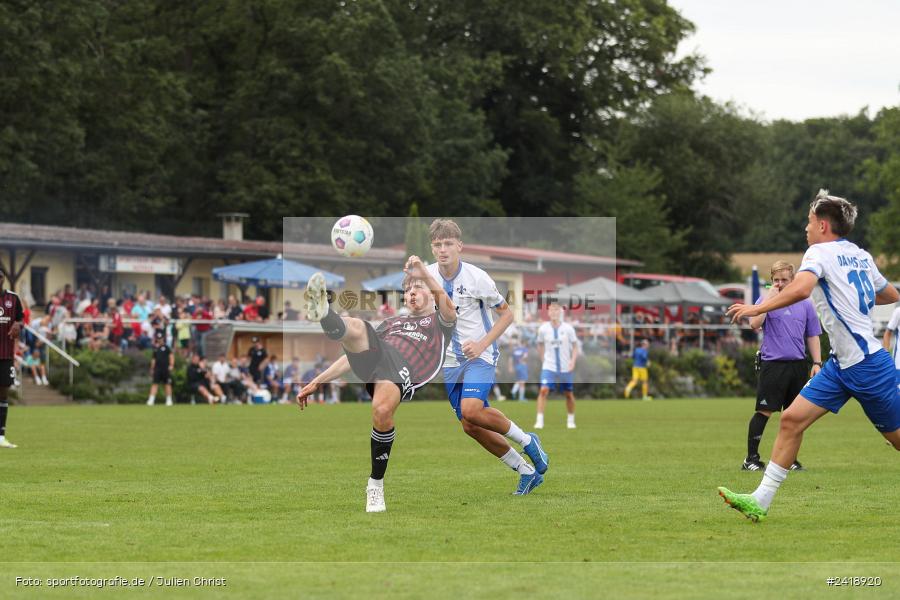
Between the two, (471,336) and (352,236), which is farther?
(352,236)

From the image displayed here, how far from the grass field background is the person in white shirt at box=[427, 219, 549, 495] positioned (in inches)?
26.3

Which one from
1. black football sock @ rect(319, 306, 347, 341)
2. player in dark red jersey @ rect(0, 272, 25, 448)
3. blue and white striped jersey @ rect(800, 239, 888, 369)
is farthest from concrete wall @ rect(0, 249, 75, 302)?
blue and white striped jersey @ rect(800, 239, 888, 369)

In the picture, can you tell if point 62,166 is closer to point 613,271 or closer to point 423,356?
point 613,271

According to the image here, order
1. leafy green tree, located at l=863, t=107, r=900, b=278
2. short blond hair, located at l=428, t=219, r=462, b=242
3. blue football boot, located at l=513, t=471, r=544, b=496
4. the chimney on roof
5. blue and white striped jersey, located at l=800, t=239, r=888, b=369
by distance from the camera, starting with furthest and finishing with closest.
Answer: leafy green tree, located at l=863, t=107, r=900, b=278 < the chimney on roof < blue football boot, located at l=513, t=471, r=544, b=496 < short blond hair, located at l=428, t=219, r=462, b=242 < blue and white striped jersey, located at l=800, t=239, r=888, b=369

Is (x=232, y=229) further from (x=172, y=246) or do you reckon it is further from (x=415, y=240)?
(x=415, y=240)

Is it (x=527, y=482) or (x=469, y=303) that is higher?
(x=469, y=303)

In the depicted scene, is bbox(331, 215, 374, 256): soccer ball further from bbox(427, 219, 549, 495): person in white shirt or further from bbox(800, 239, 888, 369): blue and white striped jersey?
bbox(800, 239, 888, 369): blue and white striped jersey

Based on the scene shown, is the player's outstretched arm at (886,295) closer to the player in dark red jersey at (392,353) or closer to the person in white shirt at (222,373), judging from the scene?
the player in dark red jersey at (392,353)

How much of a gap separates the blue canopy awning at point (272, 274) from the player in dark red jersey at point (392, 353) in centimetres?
2715

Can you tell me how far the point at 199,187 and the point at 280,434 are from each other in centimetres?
4117

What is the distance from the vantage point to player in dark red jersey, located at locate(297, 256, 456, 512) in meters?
11.1

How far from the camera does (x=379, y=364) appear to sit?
11.3 meters

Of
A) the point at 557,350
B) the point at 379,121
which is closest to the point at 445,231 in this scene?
the point at 557,350

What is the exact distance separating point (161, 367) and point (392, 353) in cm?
2497
